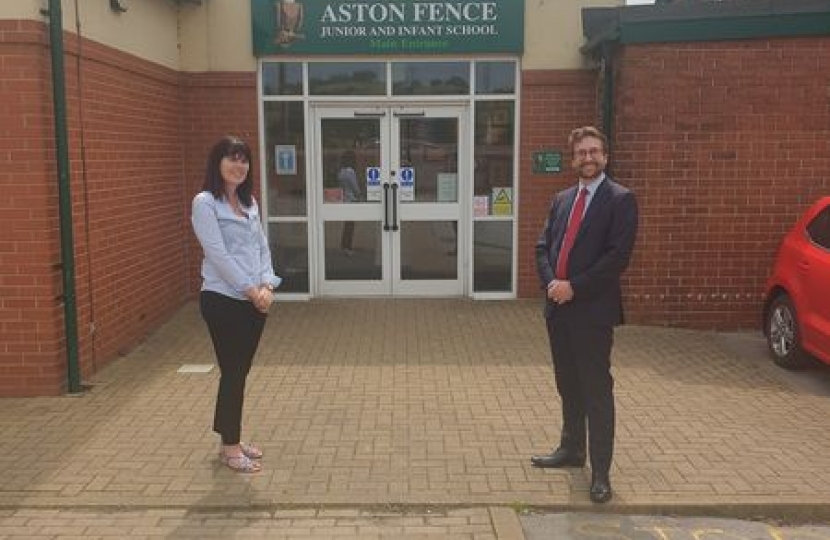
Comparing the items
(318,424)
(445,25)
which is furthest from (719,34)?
(318,424)

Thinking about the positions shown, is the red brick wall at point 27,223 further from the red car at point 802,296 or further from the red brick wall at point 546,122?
the red car at point 802,296

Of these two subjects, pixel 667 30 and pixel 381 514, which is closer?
pixel 381 514

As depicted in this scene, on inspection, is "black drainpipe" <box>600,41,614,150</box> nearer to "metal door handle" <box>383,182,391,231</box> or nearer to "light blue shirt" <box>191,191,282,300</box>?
"metal door handle" <box>383,182,391,231</box>

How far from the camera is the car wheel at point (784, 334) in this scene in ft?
23.2

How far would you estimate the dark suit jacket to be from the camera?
172 inches

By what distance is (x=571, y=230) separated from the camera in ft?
14.9

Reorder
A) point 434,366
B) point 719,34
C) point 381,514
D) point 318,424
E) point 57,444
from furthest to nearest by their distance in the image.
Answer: point 719,34 → point 434,366 → point 318,424 → point 57,444 → point 381,514

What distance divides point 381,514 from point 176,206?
5.90 metres

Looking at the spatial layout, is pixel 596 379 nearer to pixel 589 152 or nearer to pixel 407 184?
pixel 589 152

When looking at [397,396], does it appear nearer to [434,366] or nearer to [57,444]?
[434,366]

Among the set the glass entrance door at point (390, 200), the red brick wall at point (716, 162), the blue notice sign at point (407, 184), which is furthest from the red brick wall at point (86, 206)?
the red brick wall at point (716, 162)

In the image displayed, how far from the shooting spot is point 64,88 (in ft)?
20.3

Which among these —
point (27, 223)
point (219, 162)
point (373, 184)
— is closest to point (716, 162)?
point (373, 184)

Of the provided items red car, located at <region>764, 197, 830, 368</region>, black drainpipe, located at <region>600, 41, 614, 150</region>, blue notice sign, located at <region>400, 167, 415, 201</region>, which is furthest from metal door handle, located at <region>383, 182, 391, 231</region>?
red car, located at <region>764, 197, 830, 368</region>
